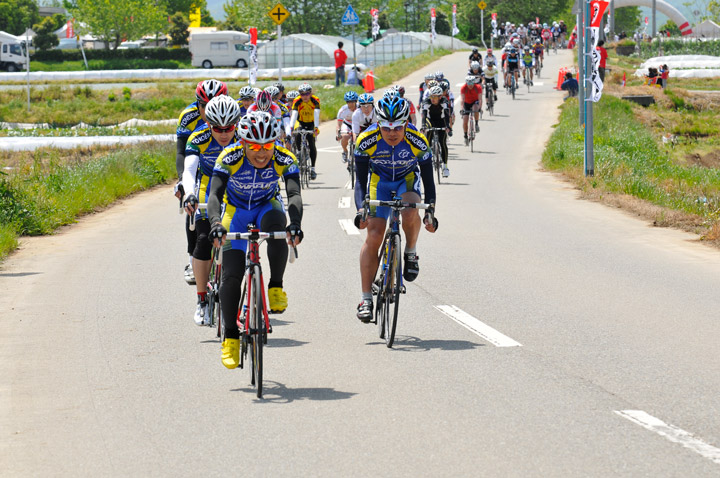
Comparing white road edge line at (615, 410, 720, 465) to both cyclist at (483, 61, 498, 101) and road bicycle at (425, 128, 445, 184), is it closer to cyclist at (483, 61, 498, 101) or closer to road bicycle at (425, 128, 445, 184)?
road bicycle at (425, 128, 445, 184)

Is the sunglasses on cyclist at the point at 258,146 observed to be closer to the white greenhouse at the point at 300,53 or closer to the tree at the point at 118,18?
the white greenhouse at the point at 300,53

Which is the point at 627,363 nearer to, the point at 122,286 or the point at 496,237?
the point at 122,286

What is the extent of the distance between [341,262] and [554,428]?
782cm

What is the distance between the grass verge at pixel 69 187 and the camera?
1783 cm

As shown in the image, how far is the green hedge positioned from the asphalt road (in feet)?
282

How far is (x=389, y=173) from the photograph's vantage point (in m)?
9.29

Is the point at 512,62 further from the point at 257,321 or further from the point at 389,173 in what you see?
the point at 257,321

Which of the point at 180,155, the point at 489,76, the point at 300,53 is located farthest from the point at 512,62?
the point at 300,53

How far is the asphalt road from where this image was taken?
19.1ft

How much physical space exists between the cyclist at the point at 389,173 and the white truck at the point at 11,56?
85529mm

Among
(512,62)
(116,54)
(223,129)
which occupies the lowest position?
(223,129)

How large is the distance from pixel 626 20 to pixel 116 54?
6752 cm

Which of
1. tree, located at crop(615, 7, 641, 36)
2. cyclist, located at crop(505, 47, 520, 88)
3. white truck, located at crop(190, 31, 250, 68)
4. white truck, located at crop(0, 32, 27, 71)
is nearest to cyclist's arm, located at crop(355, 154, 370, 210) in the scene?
cyclist, located at crop(505, 47, 520, 88)

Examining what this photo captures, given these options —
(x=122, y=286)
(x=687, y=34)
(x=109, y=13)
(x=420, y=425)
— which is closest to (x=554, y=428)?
(x=420, y=425)
